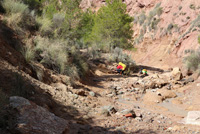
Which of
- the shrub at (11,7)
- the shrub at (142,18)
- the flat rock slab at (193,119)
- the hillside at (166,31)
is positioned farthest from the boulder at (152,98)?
the shrub at (142,18)

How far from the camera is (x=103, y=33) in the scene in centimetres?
1833

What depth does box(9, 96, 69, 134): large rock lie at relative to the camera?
2622mm

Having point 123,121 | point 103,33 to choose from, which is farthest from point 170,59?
point 123,121

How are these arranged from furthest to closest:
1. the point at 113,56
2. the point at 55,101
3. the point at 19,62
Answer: the point at 113,56 < the point at 19,62 < the point at 55,101

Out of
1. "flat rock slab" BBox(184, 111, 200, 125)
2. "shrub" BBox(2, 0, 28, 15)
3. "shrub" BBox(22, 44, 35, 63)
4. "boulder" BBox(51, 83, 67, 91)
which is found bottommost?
"flat rock slab" BBox(184, 111, 200, 125)

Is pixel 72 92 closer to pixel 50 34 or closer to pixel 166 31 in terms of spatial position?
pixel 50 34

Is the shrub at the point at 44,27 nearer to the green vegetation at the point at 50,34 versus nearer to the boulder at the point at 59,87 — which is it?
the green vegetation at the point at 50,34

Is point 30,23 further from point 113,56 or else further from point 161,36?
point 161,36

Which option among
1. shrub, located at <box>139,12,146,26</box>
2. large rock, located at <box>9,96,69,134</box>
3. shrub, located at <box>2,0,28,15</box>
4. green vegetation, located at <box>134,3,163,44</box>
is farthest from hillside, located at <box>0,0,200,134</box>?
shrub, located at <box>139,12,146,26</box>

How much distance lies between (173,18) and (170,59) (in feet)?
24.0

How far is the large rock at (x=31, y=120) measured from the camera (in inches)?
103

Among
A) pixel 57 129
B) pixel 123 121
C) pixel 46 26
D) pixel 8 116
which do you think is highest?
pixel 46 26

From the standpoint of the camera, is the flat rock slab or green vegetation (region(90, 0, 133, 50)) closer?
the flat rock slab

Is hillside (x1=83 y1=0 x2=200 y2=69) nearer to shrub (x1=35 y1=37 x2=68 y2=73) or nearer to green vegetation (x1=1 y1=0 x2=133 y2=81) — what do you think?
green vegetation (x1=1 y1=0 x2=133 y2=81)
